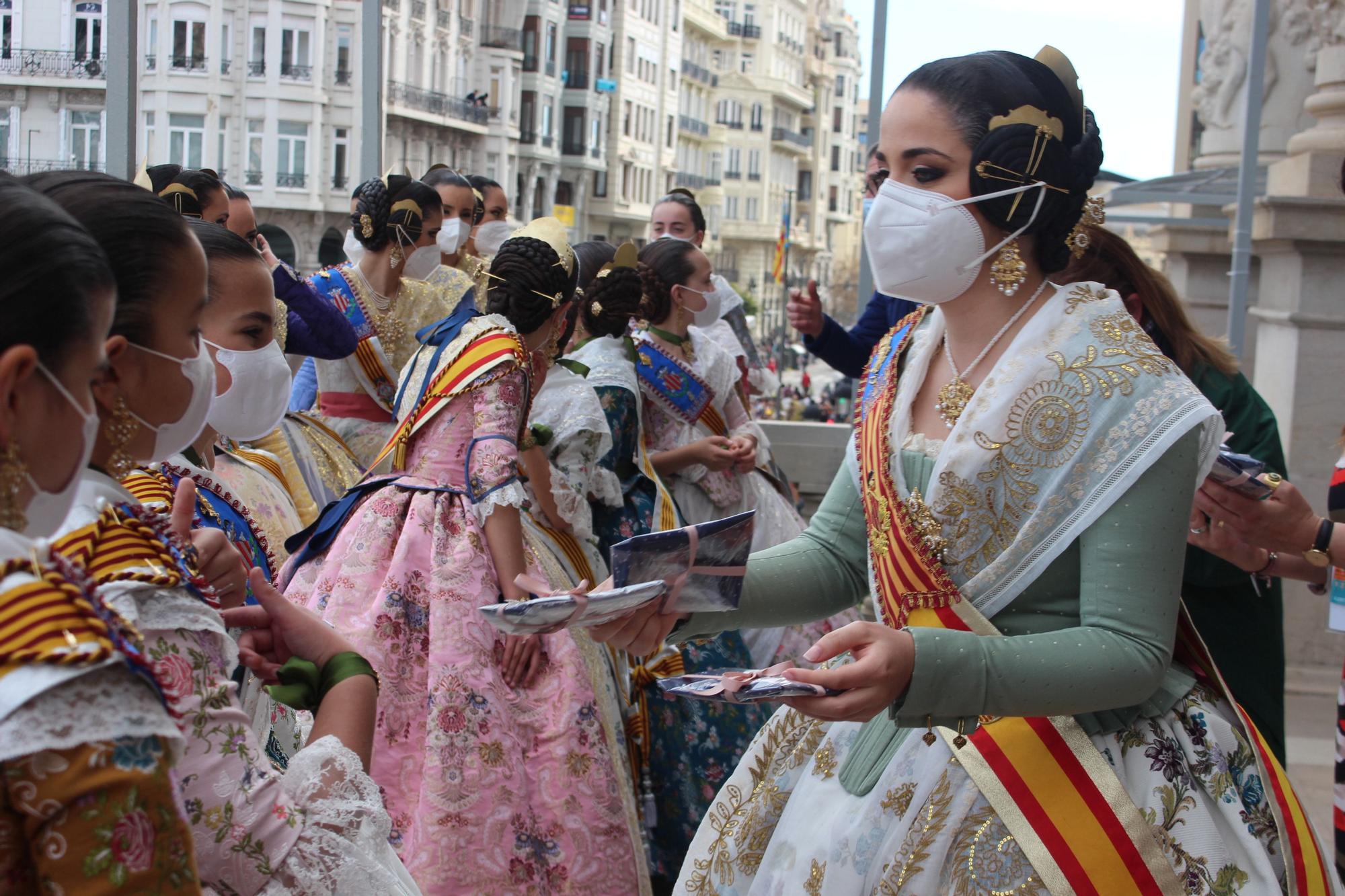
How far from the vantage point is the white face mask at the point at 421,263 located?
225 inches

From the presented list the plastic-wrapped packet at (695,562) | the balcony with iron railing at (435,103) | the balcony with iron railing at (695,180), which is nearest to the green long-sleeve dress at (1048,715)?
the plastic-wrapped packet at (695,562)

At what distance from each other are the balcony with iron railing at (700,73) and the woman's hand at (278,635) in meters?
59.7

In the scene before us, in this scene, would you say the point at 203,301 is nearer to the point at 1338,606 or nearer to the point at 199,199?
the point at 1338,606

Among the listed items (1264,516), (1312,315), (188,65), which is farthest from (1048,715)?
(188,65)

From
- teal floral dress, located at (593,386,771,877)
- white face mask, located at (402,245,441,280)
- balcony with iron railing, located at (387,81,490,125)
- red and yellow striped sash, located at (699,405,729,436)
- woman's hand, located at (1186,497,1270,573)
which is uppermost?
balcony with iron railing, located at (387,81,490,125)

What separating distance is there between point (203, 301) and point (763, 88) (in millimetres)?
69337

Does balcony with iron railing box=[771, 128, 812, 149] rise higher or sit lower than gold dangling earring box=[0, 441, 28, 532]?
higher

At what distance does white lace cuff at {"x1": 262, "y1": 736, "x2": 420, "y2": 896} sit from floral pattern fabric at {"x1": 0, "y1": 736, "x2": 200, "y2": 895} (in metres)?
0.40

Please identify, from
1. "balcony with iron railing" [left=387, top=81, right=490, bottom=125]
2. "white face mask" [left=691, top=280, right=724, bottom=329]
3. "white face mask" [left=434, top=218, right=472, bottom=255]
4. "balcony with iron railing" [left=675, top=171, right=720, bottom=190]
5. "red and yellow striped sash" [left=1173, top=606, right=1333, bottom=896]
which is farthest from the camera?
"balcony with iron railing" [left=675, top=171, right=720, bottom=190]

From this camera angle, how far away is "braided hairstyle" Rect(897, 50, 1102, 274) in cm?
208

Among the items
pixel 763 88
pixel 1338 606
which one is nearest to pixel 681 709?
pixel 1338 606

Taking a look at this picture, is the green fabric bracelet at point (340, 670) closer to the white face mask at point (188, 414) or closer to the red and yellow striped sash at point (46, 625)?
the white face mask at point (188, 414)

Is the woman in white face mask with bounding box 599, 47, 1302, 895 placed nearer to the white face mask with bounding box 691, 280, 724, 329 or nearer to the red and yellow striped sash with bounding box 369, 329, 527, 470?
the red and yellow striped sash with bounding box 369, 329, 527, 470

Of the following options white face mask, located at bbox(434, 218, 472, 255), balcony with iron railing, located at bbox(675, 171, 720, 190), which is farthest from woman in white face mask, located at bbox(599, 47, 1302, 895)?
balcony with iron railing, located at bbox(675, 171, 720, 190)
